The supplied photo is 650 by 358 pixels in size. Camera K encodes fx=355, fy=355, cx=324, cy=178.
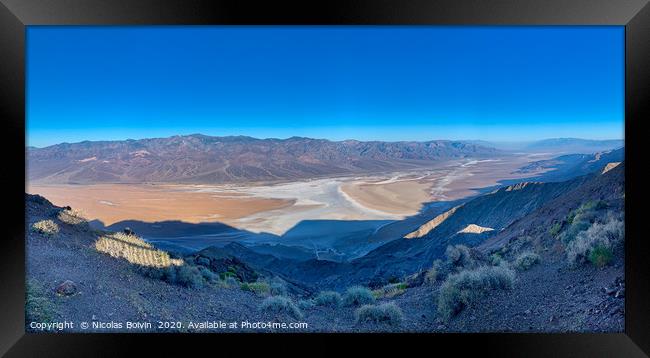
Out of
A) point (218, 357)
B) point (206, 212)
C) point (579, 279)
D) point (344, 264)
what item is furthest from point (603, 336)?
point (206, 212)

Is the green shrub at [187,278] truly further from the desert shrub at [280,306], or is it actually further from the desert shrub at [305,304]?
the desert shrub at [305,304]

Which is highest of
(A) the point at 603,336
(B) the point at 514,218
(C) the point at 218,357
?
(B) the point at 514,218

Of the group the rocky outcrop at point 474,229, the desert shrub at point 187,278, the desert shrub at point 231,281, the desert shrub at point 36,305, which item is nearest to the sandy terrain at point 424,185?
the rocky outcrop at point 474,229

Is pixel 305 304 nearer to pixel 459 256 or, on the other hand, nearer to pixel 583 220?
pixel 459 256

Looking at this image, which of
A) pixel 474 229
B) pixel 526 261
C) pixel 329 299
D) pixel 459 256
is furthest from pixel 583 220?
pixel 329 299

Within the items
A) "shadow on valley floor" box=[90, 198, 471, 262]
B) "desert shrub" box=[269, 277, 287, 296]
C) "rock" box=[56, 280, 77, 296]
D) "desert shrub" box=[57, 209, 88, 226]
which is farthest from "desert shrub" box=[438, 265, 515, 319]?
"desert shrub" box=[57, 209, 88, 226]

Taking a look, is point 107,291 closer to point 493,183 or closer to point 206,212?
point 206,212
